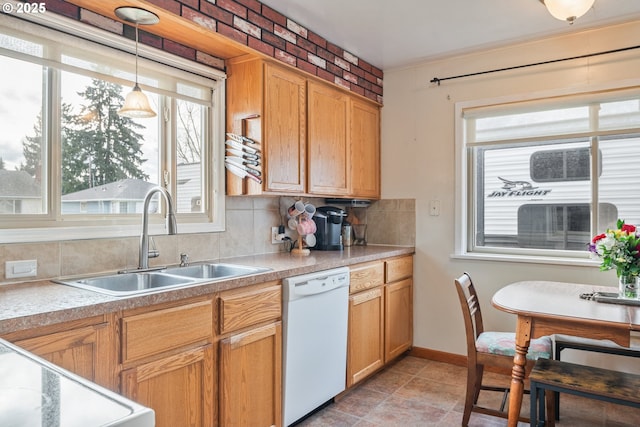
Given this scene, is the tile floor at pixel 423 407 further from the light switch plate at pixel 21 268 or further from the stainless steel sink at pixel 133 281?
the light switch plate at pixel 21 268

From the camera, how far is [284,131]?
2.70 m

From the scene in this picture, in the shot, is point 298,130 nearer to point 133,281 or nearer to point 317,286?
point 317,286

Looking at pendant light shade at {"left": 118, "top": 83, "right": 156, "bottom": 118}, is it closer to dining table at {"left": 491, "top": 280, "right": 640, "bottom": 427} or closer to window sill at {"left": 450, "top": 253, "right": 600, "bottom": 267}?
dining table at {"left": 491, "top": 280, "right": 640, "bottom": 427}

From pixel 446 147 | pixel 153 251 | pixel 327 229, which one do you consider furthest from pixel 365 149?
pixel 153 251

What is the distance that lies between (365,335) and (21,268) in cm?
203

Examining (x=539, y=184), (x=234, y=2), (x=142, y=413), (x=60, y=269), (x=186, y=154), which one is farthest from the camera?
(x=539, y=184)

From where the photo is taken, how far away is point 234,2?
2.31 metres

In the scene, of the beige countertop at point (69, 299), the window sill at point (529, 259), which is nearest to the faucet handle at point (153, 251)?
the beige countertop at point (69, 299)

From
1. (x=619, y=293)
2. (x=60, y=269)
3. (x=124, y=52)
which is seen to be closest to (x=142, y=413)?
(x=60, y=269)

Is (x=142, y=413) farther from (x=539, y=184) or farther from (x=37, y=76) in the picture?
(x=539, y=184)

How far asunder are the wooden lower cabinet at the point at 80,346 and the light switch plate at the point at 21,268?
59 cm

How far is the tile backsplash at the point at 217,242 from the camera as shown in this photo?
6.10 feet

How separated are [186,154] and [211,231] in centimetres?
49

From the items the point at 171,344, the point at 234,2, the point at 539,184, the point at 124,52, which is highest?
the point at 234,2
